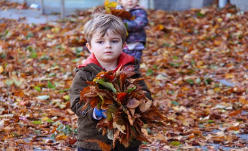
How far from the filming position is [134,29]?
17.1 ft

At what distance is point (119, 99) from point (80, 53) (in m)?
5.77

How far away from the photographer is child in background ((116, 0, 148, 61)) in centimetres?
520

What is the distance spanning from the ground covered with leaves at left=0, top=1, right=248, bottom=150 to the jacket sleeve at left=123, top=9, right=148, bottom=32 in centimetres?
112

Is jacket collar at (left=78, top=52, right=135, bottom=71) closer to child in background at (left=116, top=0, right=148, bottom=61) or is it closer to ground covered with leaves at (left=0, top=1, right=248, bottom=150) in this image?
ground covered with leaves at (left=0, top=1, right=248, bottom=150)

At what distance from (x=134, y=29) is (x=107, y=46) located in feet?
7.54

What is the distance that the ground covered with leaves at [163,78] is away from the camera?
14.9 ft

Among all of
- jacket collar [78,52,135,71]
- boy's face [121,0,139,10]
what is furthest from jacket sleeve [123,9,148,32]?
jacket collar [78,52,135,71]

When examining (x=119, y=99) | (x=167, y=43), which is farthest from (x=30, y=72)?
(x=119, y=99)

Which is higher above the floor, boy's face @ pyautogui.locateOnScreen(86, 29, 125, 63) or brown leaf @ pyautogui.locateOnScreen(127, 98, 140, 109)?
boy's face @ pyautogui.locateOnScreen(86, 29, 125, 63)

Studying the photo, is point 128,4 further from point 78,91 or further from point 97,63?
point 78,91

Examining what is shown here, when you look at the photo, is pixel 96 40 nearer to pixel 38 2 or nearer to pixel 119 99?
pixel 119 99

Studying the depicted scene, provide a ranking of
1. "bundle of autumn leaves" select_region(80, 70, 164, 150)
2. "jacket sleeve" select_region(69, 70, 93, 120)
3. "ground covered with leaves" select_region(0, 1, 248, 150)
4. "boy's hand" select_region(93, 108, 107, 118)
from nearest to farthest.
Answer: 1. "bundle of autumn leaves" select_region(80, 70, 164, 150)
2. "boy's hand" select_region(93, 108, 107, 118)
3. "jacket sleeve" select_region(69, 70, 93, 120)
4. "ground covered with leaves" select_region(0, 1, 248, 150)

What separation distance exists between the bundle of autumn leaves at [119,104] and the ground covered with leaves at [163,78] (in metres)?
0.17

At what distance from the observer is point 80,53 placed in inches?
327
